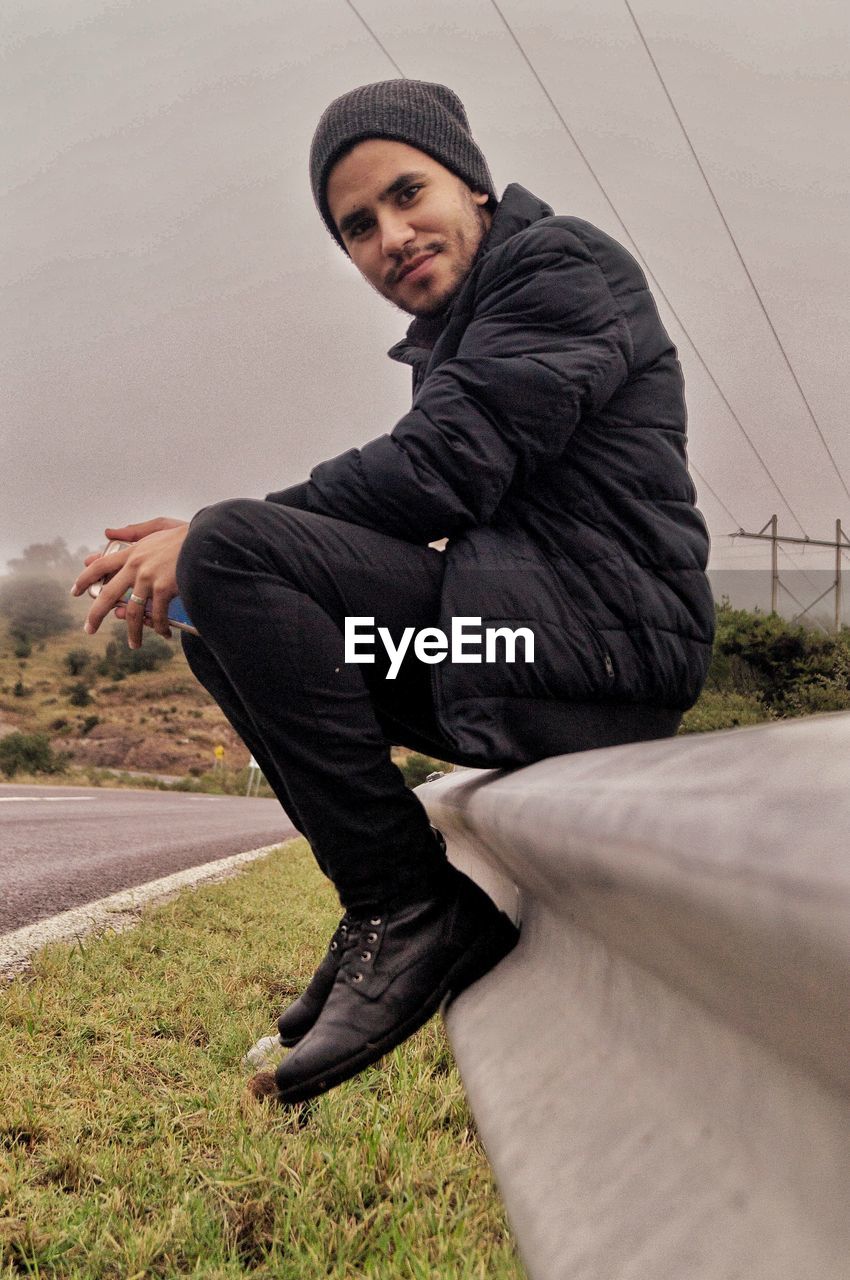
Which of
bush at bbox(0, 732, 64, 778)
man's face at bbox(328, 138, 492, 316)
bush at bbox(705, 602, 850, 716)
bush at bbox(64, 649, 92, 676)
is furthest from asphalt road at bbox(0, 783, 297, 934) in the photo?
bush at bbox(64, 649, 92, 676)

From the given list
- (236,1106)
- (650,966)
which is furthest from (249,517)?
(650,966)

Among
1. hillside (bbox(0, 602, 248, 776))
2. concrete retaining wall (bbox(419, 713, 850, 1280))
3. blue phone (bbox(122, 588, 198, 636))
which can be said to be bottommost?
hillside (bbox(0, 602, 248, 776))

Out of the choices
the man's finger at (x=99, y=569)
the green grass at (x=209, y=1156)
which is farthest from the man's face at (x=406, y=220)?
the green grass at (x=209, y=1156)

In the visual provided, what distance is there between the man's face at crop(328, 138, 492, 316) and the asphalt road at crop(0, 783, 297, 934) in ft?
8.64

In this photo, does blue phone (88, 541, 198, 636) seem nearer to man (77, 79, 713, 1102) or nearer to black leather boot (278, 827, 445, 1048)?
man (77, 79, 713, 1102)

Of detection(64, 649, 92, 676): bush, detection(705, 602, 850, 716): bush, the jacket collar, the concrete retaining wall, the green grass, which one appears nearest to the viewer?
the concrete retaining wall

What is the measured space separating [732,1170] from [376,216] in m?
2.08

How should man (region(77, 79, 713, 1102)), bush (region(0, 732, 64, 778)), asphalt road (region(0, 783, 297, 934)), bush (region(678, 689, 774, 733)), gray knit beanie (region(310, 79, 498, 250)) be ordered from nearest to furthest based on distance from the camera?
man (region(77, 79, 713, 1102)) < gray knit beanie (region(310, 79, 498, 250)) < asphalt road (region(0, 783, 297, 934)) < bush (region(0, 732, 64, 778)) < bush (region(678, 689, 774, 733))

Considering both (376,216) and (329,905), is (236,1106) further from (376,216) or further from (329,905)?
(329,905)

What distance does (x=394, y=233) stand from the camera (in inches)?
85.8

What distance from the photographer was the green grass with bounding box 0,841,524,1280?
1.21m

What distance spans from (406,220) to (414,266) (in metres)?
0.10

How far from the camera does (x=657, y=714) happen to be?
6.32ft

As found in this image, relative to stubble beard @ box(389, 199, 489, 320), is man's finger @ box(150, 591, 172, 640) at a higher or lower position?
lower
